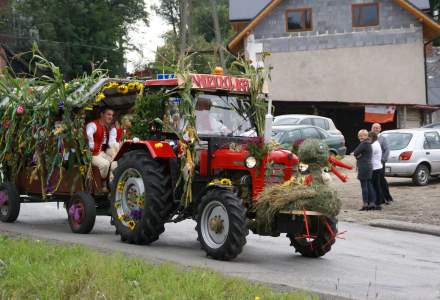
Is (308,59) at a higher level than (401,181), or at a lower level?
higher

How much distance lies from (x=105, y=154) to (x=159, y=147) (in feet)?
6.65

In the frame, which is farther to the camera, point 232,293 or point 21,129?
point 21,129

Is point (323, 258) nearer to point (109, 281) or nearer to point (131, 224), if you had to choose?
point (131, 224)

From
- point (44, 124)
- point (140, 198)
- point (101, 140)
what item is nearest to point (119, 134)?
point (101, 140)

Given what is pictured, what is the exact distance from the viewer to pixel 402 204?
63.7ft

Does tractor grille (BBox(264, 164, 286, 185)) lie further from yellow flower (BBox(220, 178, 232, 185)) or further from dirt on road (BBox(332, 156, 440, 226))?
dirt on road (BBox(332, 156, 440, 226))

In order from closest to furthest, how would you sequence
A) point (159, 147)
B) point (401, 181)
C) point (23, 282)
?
A: point (23, 282)
point (159, 147)
point (401, 181)

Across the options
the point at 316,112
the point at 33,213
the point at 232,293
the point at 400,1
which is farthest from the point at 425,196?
the point at 400,1

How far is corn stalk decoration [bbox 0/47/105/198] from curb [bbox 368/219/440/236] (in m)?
6.37

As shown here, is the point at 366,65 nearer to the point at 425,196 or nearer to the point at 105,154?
the point at 425,196

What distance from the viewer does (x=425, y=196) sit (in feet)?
67.8

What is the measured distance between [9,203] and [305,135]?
566 inches

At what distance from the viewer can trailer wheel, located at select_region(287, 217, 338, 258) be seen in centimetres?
1069

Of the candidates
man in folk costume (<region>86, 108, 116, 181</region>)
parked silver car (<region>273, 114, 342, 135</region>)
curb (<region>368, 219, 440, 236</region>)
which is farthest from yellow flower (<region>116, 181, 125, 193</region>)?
parked silver car (<region>273, 114, 342, 135</region>)
